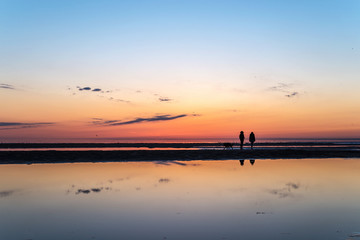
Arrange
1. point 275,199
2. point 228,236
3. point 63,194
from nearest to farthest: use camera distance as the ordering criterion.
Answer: point 228,236 → point 275,199 → point 63,194

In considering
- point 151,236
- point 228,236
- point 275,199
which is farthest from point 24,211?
point 275,199

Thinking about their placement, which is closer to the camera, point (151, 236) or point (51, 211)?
point (151, 236)

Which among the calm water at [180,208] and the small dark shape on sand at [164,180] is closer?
the calm water at [180,208]

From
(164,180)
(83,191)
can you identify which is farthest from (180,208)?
(164,180)

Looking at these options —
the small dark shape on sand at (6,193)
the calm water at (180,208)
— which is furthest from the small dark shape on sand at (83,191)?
the small dark shape on sand at (6,193)

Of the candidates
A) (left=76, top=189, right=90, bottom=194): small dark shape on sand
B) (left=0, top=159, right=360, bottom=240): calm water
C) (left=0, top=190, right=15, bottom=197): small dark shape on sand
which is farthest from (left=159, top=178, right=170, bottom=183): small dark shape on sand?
(left=0, top=190, right=15, bottom=197): small dark shape on sand

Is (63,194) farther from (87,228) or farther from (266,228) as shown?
(266,228)

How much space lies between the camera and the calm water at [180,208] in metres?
8.17

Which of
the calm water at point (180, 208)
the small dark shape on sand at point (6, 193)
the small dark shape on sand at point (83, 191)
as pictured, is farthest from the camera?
the small dark shape on sand at point (83, 191)

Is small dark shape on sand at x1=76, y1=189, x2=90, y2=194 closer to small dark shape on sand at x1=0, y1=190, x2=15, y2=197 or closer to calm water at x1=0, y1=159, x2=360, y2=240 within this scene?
calm water at x1=0, y1=159, x2=360, y2=240

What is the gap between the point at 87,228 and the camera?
8.51 meters

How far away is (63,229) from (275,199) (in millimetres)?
7712

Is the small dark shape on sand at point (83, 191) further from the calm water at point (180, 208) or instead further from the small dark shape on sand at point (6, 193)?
the small dark shape on sand at point (6, 193)

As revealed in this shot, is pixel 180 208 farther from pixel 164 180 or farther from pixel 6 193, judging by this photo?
pixel 6 193
